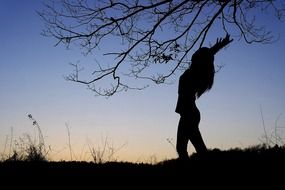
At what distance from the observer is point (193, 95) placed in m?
7.74

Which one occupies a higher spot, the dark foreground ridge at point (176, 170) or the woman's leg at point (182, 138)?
the woman's leg at point (182, 138)

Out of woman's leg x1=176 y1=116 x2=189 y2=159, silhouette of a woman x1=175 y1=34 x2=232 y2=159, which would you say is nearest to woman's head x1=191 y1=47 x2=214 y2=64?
silhouette of a woman x1=175 y1=34 x2=232 y2=159

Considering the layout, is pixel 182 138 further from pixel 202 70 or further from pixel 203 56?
pixel 203 56

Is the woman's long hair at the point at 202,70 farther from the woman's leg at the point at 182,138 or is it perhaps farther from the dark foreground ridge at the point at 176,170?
the dark foreground ridge at the point at 176,170

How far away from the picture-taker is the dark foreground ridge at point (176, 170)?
20.0ft

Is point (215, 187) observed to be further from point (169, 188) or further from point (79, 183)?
point (79, 183)

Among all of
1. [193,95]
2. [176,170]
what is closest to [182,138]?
[193,95]

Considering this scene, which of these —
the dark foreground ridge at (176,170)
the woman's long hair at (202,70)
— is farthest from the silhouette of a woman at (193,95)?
the dark foreground ridge at (176,170)

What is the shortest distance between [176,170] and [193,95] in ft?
4.80

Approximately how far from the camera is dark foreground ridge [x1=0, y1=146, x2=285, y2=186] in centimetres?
608

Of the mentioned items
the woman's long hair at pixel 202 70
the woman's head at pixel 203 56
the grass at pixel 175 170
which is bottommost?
the grass at pixel 175 170

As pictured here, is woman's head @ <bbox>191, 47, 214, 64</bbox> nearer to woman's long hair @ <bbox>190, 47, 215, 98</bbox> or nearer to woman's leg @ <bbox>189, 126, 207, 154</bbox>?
woman's long hair @ <bbox>190, 47, 215, 98</bbox>

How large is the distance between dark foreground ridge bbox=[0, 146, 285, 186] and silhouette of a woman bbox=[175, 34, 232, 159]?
1.02ft

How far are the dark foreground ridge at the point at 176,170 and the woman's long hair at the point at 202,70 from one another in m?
1.16
